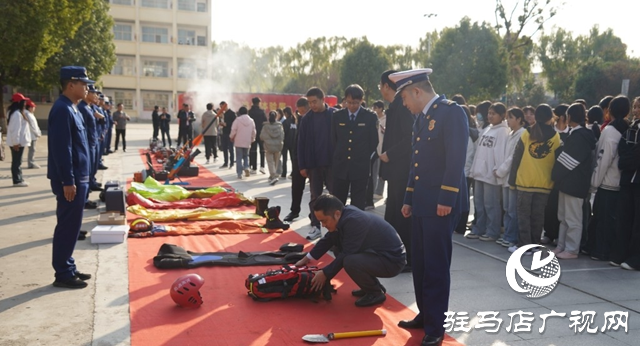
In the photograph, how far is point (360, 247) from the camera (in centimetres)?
537

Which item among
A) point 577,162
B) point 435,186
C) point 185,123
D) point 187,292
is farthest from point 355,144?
point 185,123

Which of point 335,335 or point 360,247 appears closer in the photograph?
point 335,335

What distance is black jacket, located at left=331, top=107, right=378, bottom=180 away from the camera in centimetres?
751

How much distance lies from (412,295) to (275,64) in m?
76.8

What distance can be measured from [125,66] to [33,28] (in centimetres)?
4052

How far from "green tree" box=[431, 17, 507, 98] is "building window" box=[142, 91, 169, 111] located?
32542mm

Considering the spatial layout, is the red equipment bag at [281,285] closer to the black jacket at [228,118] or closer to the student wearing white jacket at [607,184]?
the student wearing white jacket at [607,184]

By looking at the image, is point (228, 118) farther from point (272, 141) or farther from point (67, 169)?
point (67, 169)

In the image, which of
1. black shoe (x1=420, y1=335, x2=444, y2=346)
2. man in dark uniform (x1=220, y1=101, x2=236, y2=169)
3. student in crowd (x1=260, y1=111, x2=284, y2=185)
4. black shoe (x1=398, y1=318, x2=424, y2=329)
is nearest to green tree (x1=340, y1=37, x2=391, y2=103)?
man in dark uniform (x1=220, y1=101, x2=236, y2=169)

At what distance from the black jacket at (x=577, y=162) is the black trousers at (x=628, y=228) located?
17.6 inches

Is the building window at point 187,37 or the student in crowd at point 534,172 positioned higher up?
the building window at point 187,37

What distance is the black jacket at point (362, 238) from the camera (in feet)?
17.6

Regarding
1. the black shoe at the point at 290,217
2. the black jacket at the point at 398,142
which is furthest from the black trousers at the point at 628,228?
the black shoe at the point at 290,217

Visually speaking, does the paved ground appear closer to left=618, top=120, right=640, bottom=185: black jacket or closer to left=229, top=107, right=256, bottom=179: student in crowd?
left=618, top=120, right=640, bottom=185: black jacket
